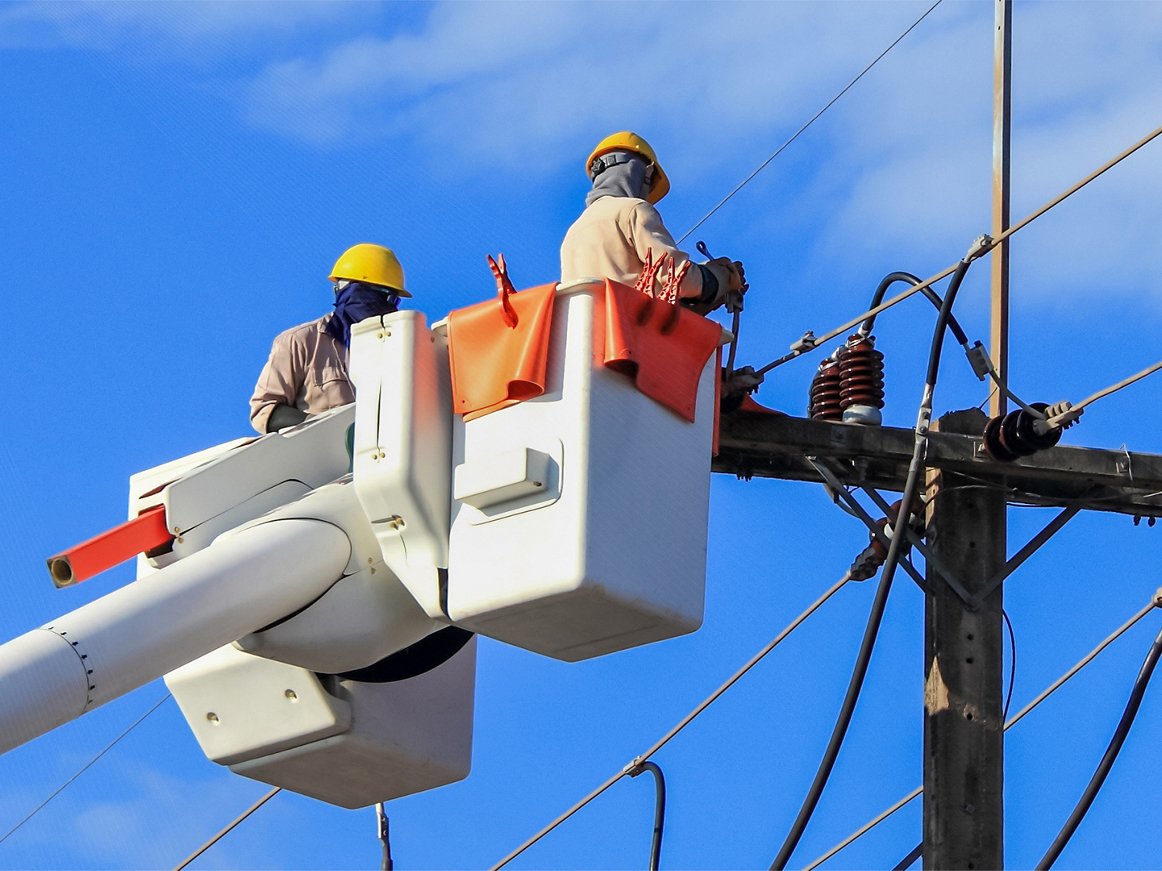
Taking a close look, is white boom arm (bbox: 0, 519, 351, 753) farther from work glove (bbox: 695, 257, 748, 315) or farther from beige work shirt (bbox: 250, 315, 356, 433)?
work glove (bbox: 695, 257, 748, 315)

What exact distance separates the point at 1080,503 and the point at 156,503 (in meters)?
3.72

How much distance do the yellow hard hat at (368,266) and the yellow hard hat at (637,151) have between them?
899mm

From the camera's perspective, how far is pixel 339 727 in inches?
351

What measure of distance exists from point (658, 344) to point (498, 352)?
1.71 feet

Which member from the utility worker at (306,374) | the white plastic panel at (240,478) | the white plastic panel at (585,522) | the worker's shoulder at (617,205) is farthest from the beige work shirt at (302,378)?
the white plastic panel at (585,522)

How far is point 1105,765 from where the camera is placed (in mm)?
10156

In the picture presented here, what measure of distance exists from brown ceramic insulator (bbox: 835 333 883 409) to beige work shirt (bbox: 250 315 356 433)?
1985 mm

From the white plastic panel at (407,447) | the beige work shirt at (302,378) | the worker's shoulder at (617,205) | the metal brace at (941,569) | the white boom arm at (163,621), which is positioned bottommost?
the white boom arm at (163,621)

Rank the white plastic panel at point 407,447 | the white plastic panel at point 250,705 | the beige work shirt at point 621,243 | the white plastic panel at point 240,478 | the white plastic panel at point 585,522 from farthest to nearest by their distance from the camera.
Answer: the beige work shirt at point 621,243, the white plastic panel at point 250,705, the white plastic panel at point 240,478, the white plastic panel at point 407,447, the white plastic panel at point 585,522

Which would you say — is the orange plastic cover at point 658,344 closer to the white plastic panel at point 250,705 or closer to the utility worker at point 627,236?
the utility worker at point 627,236

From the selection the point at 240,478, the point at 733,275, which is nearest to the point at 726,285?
the point at 733,275

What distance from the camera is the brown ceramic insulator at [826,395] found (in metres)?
10.0

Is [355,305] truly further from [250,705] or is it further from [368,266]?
[250,705]

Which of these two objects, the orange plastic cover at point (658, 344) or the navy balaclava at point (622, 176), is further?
the navy balaclava at point (622, 176)
